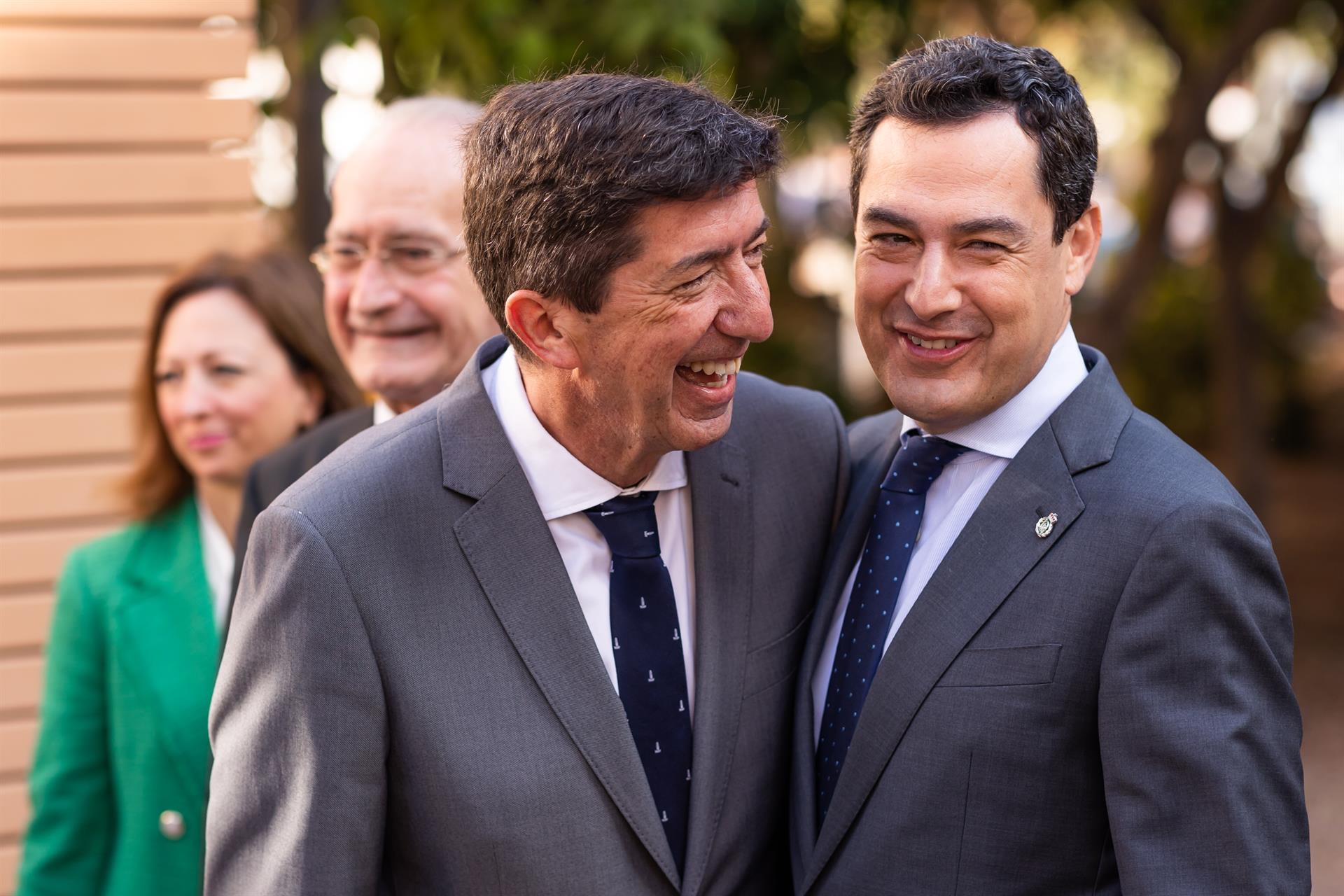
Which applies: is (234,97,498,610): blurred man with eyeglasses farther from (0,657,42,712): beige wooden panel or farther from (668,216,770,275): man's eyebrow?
(0,657,42,712): beige wooden panel

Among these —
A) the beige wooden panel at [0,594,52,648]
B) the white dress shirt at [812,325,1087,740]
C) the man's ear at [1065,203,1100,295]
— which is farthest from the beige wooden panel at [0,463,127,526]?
the man's ear at [1065,203,1100,295]

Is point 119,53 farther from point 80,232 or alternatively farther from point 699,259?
point 699,259

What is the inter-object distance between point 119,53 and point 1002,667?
354cm

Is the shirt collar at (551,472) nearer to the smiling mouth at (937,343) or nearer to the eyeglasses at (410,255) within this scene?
the smiling mouth at (937,343)

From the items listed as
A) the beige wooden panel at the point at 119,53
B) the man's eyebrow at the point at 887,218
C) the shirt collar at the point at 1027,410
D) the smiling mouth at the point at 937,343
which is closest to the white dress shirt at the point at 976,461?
the shirt collar at the point at 1027,410

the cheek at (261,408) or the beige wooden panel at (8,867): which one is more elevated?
the cheek at (261,408)

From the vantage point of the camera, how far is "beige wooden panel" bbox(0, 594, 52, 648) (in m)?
4.33

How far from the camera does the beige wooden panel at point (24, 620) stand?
4332mm

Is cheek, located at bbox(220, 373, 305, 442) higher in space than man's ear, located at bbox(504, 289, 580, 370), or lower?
lower

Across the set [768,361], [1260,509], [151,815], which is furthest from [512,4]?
[1260,509]

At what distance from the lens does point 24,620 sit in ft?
14.3

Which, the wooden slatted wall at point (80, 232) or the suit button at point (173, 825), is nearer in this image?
the suit button at point (173, 825)

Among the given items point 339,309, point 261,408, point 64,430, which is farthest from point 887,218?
point 64,430

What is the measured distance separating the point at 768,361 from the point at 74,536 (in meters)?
6.30
